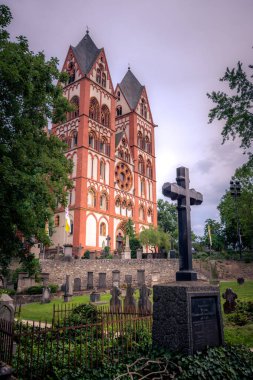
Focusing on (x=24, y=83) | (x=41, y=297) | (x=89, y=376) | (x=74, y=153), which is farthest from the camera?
(x=74, y=153)

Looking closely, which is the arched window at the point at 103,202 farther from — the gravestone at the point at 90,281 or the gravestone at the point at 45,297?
the gravestone at the point at 45,297

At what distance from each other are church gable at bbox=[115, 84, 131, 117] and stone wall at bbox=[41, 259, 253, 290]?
2764cm

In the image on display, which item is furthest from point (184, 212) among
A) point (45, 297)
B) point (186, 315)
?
point (45, 297)

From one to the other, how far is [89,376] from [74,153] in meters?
31.8

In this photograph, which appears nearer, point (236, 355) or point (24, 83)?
point (236, 355)

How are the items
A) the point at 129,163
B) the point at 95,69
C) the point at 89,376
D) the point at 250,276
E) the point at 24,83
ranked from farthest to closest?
the point at 129,163
the point at 95,69
the point at 250,276
the point at 24,83
the point at 89,376

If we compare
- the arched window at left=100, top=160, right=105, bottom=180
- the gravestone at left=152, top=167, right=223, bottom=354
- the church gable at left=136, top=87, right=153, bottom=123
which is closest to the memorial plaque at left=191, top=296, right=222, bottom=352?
the gravestone at left=152, top=167, right=223, bottom=354

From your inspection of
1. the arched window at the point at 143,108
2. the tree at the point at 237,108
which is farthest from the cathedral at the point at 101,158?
the tree at the point at 237,108

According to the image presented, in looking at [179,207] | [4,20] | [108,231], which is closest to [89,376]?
[179,207]

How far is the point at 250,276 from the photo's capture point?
26516 mm

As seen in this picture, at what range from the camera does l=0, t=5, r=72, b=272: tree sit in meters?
8.52

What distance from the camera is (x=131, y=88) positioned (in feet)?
163

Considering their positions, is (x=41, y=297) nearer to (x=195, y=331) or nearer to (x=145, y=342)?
(x=145, y=342)

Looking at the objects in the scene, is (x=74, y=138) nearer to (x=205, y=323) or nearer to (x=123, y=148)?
(x=123, y=148)
